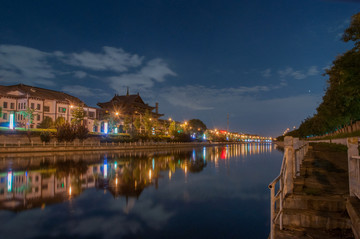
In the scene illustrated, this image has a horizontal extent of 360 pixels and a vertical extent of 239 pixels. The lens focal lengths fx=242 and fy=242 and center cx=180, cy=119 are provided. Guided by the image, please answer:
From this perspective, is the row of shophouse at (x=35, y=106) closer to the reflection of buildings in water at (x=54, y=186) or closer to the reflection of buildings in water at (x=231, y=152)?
the reflection of buildings in water at (x=231, y=152)

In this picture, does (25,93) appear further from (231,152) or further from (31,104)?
(231,152)

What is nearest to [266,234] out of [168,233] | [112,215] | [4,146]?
[168,233]

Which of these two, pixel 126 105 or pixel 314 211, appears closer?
pixel 314 211

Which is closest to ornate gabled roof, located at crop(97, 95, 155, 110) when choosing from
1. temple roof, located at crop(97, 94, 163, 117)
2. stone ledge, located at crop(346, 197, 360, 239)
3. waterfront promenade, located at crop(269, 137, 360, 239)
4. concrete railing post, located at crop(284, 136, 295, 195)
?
temple roof, located at crop(97, 94, 163, 117)

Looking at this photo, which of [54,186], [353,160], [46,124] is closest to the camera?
[353,160]

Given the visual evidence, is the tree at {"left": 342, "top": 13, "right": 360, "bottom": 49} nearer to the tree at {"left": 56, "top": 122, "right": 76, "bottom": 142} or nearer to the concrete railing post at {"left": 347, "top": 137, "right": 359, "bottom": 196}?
the concrete railing post at {"left": 347, "top": 137, "right": 359, "bottom": 196}

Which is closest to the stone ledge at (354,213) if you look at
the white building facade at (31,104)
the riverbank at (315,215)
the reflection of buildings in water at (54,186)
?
the riverbank at (315,215)

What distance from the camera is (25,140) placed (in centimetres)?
4197

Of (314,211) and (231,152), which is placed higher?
(314,211)

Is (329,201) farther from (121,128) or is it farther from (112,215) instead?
(121,128)

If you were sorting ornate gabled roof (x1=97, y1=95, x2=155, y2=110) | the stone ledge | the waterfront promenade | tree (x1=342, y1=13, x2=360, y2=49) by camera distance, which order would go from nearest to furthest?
the stone ledge → the waterfront promenade → tree (x1=342, y1=13, x2=360, y2=49) → ornate gabled roof (x1=97, y1=95, x2=155, y2=110)

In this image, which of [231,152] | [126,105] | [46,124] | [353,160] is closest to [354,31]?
[353,160]

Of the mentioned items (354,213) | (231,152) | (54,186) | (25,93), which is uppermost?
(25,93)

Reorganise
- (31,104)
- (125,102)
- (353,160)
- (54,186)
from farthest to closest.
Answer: (125,102) < (31,104) < (54,186) < (353,160)
